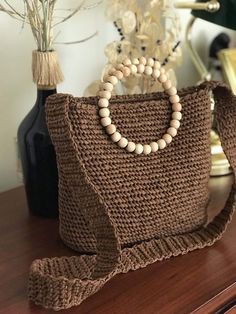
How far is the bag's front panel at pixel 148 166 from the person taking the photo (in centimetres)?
61

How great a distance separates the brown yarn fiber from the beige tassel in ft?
0.39

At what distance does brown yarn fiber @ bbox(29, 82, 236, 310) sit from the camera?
1.91 ft

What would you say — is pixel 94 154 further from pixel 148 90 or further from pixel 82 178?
pixel 148 90

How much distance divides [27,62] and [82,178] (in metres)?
0.37

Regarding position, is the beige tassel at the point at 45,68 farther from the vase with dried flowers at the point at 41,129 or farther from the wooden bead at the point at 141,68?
the wooden bead at the point at 141,68

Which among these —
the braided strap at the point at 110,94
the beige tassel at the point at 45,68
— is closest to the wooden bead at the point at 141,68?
the braided strap at the point at 110,94

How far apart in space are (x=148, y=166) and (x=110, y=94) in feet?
0.34

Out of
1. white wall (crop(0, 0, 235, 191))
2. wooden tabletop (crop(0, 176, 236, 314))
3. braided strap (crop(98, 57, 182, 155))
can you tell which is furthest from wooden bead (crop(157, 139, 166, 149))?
white wall (crop(0, 0, 235, 191))

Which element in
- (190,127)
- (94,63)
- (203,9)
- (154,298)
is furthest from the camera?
(94,63)

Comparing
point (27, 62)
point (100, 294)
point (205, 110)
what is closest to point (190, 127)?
point (205, 110)

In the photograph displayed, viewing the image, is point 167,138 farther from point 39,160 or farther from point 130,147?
point 39,160

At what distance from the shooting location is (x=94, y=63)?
993mm

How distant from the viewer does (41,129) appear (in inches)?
28.6

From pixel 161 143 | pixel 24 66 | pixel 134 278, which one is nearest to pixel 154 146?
pixel 161 143
